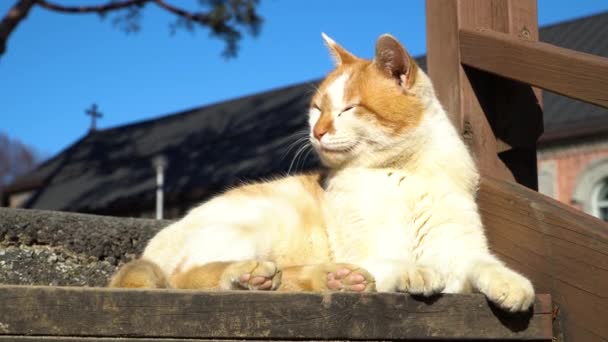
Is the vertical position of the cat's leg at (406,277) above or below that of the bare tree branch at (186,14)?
below

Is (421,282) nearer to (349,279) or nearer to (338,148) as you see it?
(349,279)

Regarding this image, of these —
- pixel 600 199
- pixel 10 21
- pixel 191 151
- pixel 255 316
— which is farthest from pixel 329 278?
pixel 191 151

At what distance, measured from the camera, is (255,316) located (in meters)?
1.52

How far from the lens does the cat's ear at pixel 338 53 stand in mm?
2750

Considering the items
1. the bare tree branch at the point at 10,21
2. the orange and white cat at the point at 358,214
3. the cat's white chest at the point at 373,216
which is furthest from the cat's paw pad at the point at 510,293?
the bare tree branch at the point at 10,21

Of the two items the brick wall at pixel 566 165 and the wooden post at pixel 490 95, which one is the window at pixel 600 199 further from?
the wooden post at pixel 490 95

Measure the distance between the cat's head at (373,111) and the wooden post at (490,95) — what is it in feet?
0.39

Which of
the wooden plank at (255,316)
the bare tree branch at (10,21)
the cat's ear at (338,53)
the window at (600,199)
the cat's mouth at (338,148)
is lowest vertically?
the window at (600,199)

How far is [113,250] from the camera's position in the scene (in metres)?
2.66

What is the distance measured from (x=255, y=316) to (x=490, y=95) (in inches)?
51.1

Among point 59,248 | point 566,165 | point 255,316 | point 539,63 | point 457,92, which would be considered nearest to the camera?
point 255,316

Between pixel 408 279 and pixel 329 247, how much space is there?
2.41 feet

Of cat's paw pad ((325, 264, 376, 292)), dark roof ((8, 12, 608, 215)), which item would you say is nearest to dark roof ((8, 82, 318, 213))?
dark roof ((8, 12, 608, 215))

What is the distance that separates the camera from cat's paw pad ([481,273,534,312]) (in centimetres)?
165
